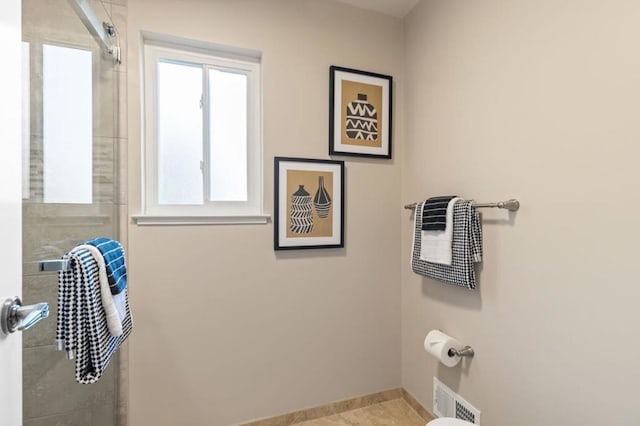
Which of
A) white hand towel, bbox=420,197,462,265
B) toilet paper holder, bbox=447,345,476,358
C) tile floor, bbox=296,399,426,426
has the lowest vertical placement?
tile floor, bbox=296,399,426,426

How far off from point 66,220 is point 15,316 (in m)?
0.60

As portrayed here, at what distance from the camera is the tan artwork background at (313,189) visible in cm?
179

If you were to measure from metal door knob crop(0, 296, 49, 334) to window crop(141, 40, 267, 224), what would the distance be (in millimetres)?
917

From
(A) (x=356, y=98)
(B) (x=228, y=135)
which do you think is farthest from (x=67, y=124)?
(A) (x=356, y=98)

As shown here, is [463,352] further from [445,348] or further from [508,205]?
[508,205]

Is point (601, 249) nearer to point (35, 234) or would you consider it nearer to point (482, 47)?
point (482, 47)

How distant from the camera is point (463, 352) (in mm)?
1526

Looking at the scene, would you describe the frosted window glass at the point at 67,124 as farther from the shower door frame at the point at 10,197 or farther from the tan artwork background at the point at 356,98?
the tan artwork background at the point at 356,98

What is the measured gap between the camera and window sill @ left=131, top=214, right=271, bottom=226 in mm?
1541

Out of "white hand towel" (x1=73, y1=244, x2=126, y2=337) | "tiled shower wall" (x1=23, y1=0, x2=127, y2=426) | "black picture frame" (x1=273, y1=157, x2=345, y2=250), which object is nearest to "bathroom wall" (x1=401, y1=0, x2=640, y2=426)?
"black picture frame" (x1=273, y1=157, x2=345, y2=250)

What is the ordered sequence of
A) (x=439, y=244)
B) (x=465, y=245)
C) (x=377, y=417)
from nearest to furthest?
(x=465, y=245)
(x=439, y=244)
(x=377, y=417)

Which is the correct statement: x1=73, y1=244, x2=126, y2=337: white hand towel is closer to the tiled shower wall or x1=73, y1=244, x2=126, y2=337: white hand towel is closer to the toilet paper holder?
the tiled shower wall

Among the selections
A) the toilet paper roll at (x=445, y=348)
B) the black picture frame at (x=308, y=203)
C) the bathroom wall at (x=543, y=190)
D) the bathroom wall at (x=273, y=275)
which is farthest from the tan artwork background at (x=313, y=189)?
the toilet paper roll at (x=445, y=348)

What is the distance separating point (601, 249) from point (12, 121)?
1.64 meters
